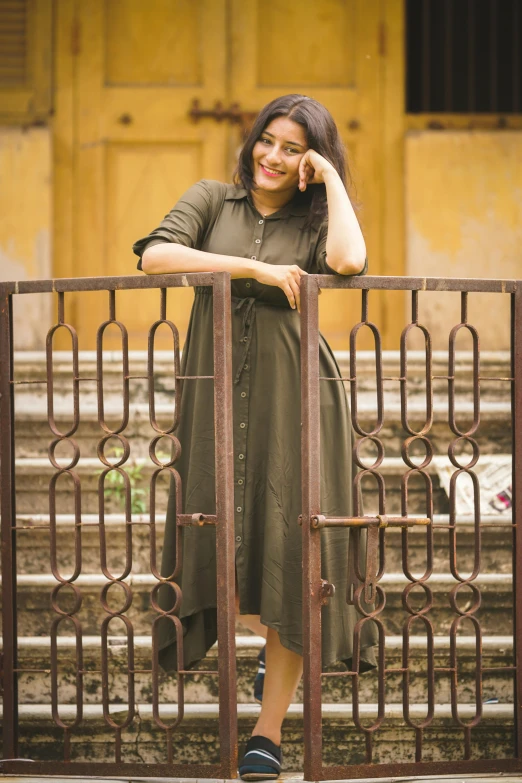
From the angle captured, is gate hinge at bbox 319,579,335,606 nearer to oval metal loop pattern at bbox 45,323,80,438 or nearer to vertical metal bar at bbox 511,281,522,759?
vertical metal bar at bbox 511,281,522,759

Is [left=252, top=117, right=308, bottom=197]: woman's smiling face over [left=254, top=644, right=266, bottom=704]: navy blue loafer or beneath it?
over

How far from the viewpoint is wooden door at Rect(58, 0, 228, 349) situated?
571 centimetres

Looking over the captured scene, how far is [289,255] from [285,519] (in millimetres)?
764

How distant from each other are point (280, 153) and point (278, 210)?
7.1 inches

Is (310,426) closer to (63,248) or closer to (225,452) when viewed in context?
(225,452)

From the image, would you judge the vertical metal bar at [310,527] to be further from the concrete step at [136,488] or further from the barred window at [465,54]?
the barred window at [465,54]

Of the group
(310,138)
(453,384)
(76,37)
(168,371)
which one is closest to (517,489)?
(453,384)

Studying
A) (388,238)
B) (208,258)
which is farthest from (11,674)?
(388,238)

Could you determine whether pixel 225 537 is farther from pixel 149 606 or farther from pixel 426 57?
pixel 426 57

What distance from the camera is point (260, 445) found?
298 centimetres

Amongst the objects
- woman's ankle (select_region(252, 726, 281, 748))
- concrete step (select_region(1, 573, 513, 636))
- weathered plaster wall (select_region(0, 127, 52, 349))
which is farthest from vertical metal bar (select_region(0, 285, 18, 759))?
weathered plaster wall (select_region(0, 127, 52, 349))

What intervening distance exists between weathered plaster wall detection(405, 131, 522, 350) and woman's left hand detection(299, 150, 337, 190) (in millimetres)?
2737

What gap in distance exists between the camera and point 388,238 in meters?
5.79

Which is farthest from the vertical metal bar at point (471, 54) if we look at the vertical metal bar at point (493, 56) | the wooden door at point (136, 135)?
the wooden door at point (136, 135)
